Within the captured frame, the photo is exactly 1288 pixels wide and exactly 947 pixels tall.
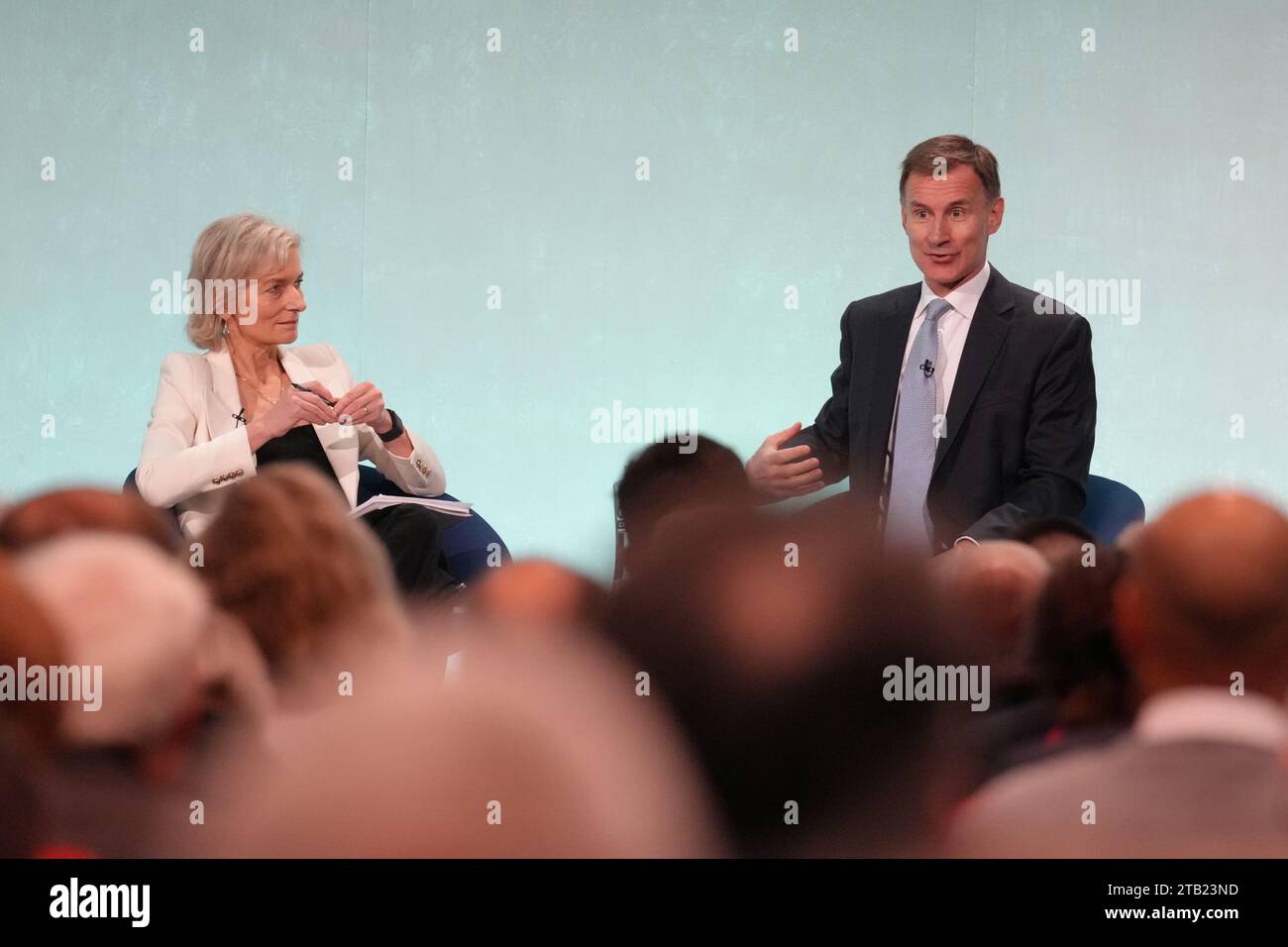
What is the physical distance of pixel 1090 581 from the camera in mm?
1683

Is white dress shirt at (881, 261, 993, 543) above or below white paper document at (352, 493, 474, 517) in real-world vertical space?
above

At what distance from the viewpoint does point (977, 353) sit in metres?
3.09

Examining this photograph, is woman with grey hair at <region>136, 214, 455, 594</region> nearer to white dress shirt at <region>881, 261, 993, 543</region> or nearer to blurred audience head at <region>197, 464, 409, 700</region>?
white dress shirt at <region>881, 261, 993, 543</region>

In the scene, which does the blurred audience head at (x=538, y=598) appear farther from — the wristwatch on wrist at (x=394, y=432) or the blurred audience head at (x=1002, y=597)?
the wristwatch on wrist at (x=394, y=432)

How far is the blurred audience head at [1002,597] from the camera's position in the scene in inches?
66.2

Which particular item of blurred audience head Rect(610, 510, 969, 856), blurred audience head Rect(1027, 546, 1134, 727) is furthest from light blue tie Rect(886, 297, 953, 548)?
blurred audience head Rect(610, 510, 969, 856)

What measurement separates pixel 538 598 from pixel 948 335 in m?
1.89

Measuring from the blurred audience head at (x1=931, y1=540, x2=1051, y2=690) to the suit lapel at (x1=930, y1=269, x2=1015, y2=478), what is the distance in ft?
3.83

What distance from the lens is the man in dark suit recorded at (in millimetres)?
2939

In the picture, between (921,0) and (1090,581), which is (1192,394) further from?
(1090,581)

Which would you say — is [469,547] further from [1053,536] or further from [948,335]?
[1053,536]

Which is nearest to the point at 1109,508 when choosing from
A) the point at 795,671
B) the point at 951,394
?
the point at 951,394

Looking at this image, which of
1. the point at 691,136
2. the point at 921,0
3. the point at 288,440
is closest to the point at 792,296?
the point at 691,136
